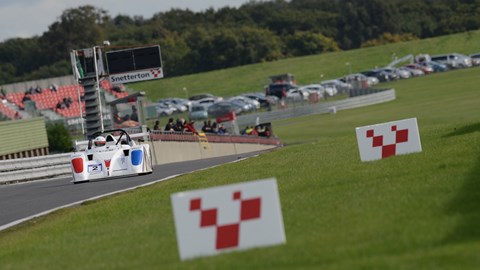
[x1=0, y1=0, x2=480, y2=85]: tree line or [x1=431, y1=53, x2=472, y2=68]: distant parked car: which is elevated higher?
[x1=0, y1=0, x2=480, y2=85]: tree line

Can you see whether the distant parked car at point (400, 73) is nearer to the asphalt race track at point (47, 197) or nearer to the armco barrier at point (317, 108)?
the armco barrier at point (317, 108)

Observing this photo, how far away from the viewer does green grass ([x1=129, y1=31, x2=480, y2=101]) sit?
4532 inches

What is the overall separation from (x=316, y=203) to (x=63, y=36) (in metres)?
123

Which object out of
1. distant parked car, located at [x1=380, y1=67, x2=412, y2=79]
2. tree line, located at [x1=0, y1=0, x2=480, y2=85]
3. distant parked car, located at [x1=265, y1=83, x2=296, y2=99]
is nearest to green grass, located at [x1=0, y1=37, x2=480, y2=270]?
distant parked car, located at [x1=265, y1=83, x2=296, y2=99]

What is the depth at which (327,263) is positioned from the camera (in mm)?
9883

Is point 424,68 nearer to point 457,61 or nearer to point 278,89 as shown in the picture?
point 457,61

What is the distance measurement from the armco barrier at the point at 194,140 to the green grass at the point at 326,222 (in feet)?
46.4

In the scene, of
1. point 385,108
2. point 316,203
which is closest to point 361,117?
point 385,108

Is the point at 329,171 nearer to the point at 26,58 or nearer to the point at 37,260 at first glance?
the point at 37,260

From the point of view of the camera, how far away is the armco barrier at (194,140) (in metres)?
36.7

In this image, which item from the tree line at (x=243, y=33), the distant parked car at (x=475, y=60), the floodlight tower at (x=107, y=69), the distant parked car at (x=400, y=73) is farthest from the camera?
the tree line at (x=243, y=33)

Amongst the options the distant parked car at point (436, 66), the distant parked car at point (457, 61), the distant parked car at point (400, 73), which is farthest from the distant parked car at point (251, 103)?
the distant parked car at point (457, 61)

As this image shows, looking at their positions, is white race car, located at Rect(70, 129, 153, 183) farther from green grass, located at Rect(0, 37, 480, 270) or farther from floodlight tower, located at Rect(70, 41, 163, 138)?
floodlight tower, located at Rect(70, 41, 163, 138)

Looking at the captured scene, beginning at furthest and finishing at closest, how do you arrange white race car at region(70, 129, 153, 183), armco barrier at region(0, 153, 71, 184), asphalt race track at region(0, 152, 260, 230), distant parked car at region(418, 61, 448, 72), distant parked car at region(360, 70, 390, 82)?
A: 1. distant parked car at region(418, 61, 448, 72)
2. distant parked car at region(360, 70, 390, 82)
3. armco barrier at region(0, 153, 71, 184)
4. white race car at region(70, 129, 153, 183)
5. asphalt race track at region(0, 152, 260, 230)
